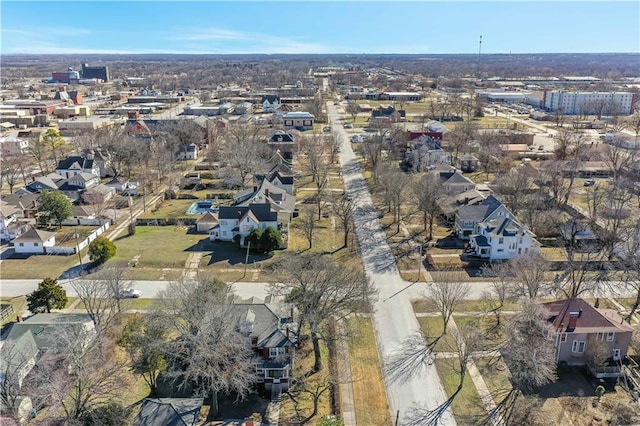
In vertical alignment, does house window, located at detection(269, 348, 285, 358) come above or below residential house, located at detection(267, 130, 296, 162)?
below

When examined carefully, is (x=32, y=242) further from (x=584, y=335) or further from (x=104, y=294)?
(x=584, y=335)

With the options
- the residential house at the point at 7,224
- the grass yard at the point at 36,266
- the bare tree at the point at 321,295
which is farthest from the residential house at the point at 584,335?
the residential house at the point at 7,224

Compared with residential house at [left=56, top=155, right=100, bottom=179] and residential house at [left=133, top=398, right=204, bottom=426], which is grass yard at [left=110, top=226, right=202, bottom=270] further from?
residential house at [left=56, top=155, right=100, bottom=179]

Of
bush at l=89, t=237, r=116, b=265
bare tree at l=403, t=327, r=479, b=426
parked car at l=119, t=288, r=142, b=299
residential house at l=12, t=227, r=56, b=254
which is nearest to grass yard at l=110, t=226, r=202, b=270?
bush at l=89, t=237, r=116, b=265

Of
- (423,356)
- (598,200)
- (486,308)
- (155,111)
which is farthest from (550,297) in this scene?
(155,111)

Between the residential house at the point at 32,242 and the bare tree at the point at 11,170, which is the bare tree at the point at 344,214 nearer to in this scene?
the residential house at the point at 32,242

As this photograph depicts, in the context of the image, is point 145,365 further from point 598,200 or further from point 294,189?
point 598,200

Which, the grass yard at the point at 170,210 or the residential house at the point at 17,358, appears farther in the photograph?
the grass yard at the point at 170,210
